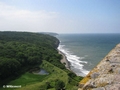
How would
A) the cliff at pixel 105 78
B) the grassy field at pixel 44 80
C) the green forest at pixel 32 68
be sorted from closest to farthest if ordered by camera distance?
the cliff at pixel 105 78 → the grassy field at pixel 44 80 → the green forest at pixel 32 68

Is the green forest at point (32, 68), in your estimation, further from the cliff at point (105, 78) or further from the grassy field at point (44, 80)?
the cliff at point (105, 78)

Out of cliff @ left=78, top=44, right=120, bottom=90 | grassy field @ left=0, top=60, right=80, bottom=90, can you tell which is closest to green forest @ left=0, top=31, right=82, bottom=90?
grassy field @ left=0, top=60, right=80, bottom=90

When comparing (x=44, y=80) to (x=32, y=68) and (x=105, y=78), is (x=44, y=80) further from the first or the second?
(x=105, y=78)

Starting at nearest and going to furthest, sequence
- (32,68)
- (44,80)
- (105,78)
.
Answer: (105,78) → (44,80) → (32,68)

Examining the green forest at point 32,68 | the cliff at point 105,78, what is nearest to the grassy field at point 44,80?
the green forest at point 32,68

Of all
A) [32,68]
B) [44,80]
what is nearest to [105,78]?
[44,80]

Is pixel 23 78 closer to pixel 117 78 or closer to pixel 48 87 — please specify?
pixel 48 87

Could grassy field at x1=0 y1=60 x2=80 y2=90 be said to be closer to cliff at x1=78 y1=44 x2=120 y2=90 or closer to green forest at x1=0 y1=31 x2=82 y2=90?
green forest at x1=0 y1=31 x2=82 y2=90

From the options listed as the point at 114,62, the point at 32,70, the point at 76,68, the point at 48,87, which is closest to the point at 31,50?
the point at 32,70
